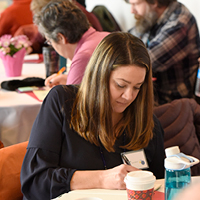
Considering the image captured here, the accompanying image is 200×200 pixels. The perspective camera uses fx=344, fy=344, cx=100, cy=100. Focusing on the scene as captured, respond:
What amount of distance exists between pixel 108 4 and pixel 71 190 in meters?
5.13

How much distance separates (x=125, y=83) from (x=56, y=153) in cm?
39

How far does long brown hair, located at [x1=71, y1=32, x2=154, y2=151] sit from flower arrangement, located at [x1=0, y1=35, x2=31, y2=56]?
1.52m

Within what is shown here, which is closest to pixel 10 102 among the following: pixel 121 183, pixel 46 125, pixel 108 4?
pixel 46 125

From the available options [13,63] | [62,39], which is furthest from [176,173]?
[13,63]

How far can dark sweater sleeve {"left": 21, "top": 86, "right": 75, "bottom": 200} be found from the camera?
1278mm

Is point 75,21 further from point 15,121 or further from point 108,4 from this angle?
point 108,4

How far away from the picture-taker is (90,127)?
4.62ft

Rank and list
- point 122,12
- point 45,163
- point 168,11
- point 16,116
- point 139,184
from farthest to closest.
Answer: point 122,12 → point 168,11 → point 16,116 → point 45,163 → point 139,184

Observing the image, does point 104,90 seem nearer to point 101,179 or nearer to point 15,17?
point 101,179

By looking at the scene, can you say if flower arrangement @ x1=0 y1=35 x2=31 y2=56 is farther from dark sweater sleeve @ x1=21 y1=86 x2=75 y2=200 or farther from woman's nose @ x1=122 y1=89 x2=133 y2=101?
woman's nose @ x1=122 y1=89 x2=133 y2=101

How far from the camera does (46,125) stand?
136 cm

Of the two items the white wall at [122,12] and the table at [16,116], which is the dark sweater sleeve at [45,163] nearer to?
the table at [16,116]

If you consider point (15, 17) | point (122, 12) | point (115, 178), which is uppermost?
point (115, 178)

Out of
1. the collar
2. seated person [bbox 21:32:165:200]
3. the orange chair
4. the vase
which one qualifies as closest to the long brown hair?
seated person [bbox 21:32:165:200]
